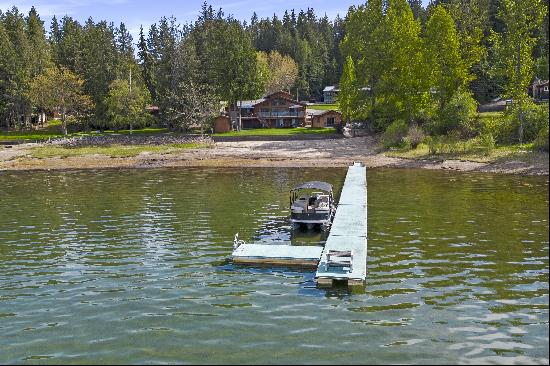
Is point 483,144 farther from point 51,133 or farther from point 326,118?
point 51,133

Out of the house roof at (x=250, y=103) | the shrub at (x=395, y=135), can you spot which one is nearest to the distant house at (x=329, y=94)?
the house roof at (x=250, y=103)

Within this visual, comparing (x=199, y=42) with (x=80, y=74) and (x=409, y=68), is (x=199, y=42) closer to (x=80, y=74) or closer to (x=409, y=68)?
(x=80, y=74)

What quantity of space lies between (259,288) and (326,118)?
318 feet

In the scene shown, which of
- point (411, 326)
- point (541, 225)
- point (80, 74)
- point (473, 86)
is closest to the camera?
point (411, 326)

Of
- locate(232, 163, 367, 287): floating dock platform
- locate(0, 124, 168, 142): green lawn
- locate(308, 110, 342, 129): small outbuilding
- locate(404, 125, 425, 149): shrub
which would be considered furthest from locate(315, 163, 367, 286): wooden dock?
locate(0, 124, 168, 142): green lawn

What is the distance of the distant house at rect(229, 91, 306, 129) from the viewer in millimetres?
120562

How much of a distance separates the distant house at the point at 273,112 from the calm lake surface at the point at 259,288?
77748mm

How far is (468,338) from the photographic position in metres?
17.1

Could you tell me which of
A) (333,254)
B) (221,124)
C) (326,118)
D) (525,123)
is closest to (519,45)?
(525,123)

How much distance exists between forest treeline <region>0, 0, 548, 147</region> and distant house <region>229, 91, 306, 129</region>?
12.6 feet

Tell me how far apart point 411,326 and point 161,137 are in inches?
3407

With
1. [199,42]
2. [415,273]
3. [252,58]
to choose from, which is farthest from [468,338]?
[199,42]

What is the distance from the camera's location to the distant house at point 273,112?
121 metres

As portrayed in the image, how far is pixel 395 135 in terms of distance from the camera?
7938cm
